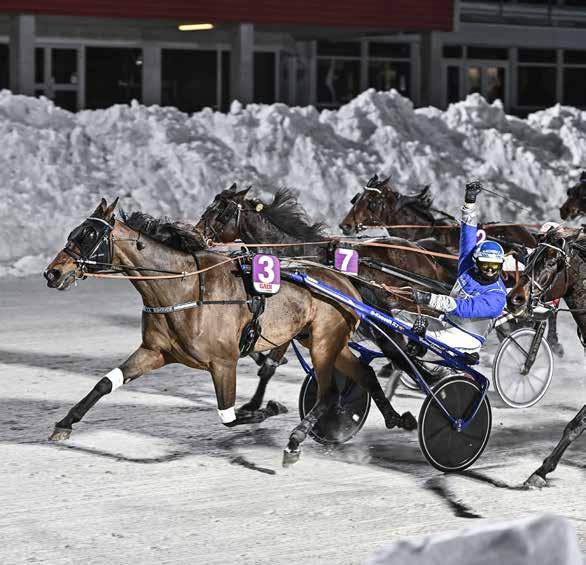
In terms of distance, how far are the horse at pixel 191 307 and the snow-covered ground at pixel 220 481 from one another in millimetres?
385

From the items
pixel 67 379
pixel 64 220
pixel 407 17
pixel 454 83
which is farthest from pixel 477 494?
pixel 454 83

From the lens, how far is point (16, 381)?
11008mm

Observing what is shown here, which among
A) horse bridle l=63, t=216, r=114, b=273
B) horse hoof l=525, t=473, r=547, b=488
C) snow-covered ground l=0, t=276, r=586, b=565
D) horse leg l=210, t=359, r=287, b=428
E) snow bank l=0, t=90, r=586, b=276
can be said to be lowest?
snow-covered ground l=0, t=276, r=586, b=565

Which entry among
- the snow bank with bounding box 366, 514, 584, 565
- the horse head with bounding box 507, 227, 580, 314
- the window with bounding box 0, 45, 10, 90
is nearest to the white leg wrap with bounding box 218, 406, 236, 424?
the horse head with bounding box 507, 227, 580, 314

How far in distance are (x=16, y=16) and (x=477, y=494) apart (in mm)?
20208

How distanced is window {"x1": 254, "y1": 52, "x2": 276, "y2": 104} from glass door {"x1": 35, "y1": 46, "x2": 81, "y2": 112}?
446cm

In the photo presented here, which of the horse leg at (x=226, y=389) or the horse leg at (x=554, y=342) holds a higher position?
the horse leg at (x=226, y=389)

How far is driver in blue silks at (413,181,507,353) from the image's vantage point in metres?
8.05

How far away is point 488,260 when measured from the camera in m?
8.02

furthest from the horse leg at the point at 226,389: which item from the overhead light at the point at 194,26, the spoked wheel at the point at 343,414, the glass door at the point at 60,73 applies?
the glass door at the point at 60,73

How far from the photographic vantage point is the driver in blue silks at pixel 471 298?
8047 mm

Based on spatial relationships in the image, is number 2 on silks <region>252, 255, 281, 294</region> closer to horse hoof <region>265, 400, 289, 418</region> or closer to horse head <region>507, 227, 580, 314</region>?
horse hoof <region>265, 400, 289, 418</region>

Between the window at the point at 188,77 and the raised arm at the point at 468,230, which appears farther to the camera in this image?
the window at the point at 188,77

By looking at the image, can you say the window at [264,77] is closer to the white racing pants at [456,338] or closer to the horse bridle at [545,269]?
the horse bridle at [545,269]
